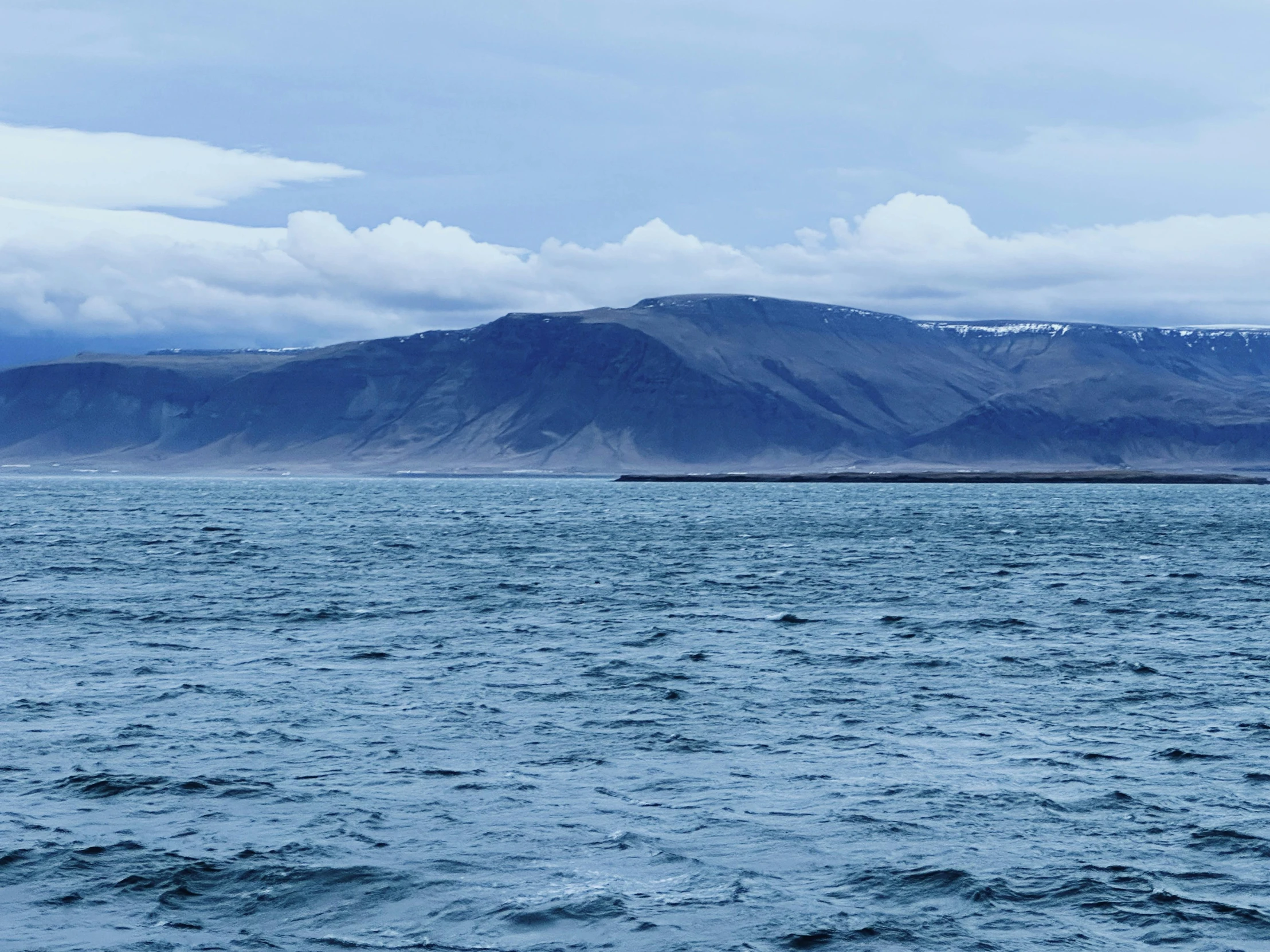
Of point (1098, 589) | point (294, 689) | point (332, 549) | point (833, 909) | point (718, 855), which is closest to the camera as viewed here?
point (833, 909)

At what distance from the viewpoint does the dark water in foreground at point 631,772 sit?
1783 cm

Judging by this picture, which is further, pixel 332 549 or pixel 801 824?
pixel 332 549

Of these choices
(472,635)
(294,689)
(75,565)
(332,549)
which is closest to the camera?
(294,689)

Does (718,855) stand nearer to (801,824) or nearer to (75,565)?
(801,824)

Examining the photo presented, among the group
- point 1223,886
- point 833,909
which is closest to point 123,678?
point 833,909

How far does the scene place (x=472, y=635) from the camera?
146 feet

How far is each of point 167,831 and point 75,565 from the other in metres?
55.7

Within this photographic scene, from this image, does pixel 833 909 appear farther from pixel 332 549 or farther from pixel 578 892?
pixel 332 549

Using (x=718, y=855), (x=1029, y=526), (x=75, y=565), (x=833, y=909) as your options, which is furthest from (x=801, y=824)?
(x=1029, y=526)

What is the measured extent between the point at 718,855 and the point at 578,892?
7.67 ft

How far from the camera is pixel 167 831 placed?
2109cm

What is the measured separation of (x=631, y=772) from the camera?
24.8 meters

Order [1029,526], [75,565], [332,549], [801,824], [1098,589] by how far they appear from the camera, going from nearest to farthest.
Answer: [801,824] → [1098,589] → [75,565] → [332,549] → [1029,526]

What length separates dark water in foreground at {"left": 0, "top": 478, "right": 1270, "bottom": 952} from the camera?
58.5 ft
